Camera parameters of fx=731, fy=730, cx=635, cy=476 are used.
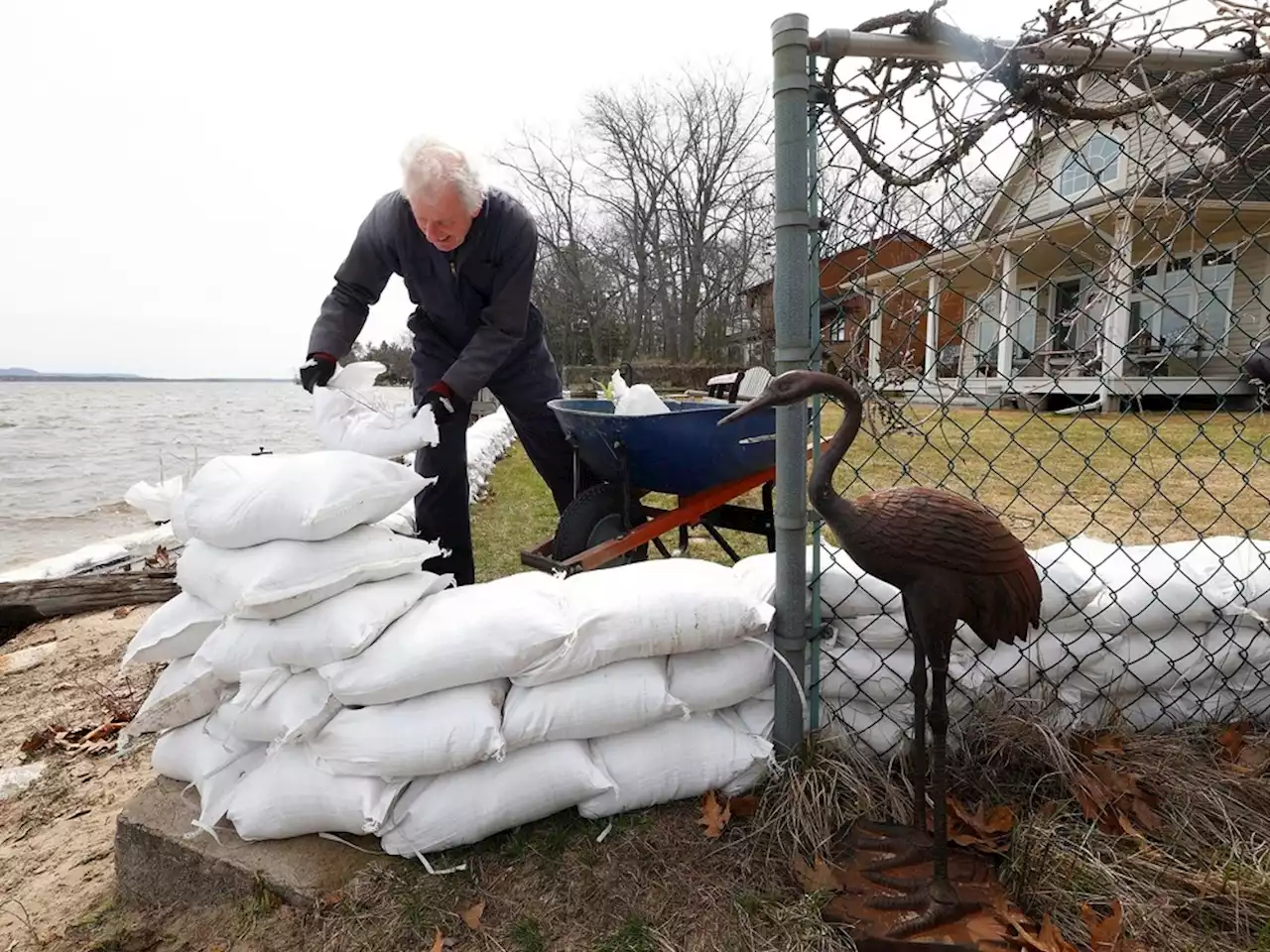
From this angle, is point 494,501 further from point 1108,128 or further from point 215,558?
point 1108,128

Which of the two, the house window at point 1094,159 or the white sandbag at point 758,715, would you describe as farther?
the white sandbag at point 758,715

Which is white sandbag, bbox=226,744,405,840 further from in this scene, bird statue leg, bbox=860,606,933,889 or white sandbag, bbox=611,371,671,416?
white sandbag, bbox=611,371,671,416

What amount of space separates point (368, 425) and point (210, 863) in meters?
1.17

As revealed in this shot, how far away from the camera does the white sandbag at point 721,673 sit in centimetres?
190

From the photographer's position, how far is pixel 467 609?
1841mm

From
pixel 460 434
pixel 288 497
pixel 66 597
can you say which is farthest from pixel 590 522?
pixel 66 597

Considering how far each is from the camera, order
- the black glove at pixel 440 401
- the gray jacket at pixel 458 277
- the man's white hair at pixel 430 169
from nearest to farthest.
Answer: the man's white hair at pixel 430 169
the black glove at pixel 440 401
the gray jacket at pixel 458 277

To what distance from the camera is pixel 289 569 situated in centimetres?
182

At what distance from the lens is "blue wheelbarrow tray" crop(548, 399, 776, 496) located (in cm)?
281

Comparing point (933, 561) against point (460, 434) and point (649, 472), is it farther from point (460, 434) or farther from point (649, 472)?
point (460, 434)

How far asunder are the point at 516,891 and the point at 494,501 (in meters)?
5.02

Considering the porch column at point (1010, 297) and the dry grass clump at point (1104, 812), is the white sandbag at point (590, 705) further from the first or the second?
the porch column at point (1010, 297)

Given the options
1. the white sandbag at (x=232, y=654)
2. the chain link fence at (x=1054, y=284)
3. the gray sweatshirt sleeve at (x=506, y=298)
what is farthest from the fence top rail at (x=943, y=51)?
the white sandbag at (x=232, y=654)

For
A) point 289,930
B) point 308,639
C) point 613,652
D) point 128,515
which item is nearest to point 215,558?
point 308,639
